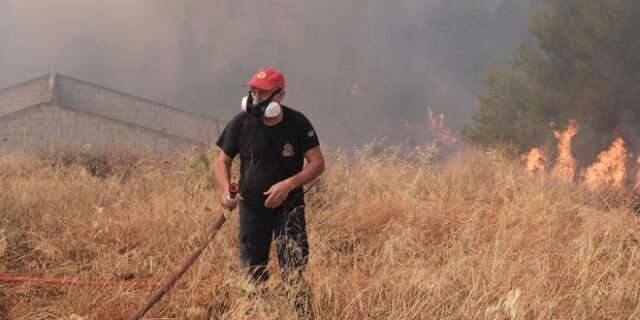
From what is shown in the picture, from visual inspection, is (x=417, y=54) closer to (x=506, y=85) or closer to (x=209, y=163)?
(x=506, y=85)

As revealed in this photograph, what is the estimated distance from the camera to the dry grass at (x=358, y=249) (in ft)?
8.98

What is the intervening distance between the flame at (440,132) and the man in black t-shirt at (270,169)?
45.7 meters

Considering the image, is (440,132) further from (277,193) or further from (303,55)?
(277,193)

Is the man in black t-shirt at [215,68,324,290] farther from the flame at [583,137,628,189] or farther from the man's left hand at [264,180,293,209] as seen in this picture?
the flame at [583,137,628,189]

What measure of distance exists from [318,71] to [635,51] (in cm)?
5422

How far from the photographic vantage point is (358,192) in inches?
228

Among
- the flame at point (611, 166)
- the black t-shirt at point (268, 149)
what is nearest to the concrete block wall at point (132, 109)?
the flame at point (611, 166)

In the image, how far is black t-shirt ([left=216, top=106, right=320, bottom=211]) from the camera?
2971 millimetres

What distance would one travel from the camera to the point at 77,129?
1555 cm

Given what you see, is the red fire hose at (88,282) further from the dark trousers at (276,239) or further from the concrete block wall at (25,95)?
the concrete block wall at (25,95)

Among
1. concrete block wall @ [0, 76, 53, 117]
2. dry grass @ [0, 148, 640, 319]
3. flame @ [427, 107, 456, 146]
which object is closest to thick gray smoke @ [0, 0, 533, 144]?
flame @ [427, 107, 456, 146]

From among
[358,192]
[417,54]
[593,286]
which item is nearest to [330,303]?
[593,286]

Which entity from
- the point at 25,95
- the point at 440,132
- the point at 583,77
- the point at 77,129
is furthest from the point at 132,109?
the point at 440,132

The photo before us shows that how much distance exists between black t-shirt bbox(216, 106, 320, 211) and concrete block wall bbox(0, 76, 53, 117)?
21.0 meters
